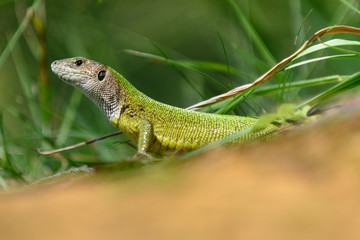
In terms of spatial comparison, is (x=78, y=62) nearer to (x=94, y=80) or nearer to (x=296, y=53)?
(x=94, y=80)

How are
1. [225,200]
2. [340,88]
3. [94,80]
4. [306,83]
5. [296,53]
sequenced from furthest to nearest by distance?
[94,80] → [306,83] → [296,53] → [340,88] → [225,200]

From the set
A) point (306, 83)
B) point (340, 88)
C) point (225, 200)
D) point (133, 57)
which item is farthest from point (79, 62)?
point (133, 57)

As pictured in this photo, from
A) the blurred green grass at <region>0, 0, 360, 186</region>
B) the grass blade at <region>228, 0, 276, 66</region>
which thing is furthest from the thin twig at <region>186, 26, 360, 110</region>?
the grass blade at <region>228, 0, 276, 66</region>

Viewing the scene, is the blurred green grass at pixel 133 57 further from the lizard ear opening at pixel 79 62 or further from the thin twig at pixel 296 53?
the lizard ear opening at pixel 79 62

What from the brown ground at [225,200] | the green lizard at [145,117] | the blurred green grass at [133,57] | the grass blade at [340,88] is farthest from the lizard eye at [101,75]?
the brown ground at [225,200]

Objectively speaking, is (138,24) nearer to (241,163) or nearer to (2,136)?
(2,136)

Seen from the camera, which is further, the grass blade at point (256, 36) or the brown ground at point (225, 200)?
the grass blade at point (256, 36)
